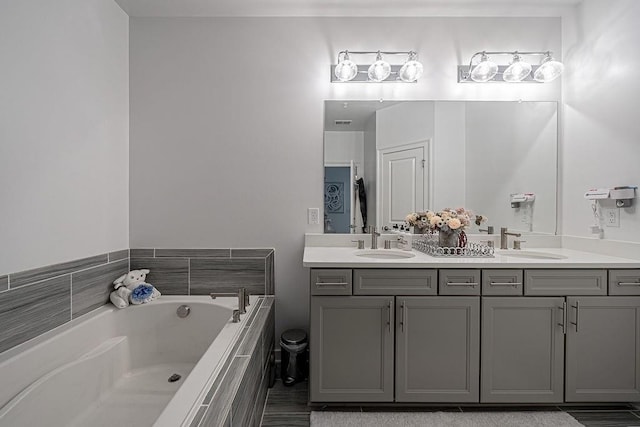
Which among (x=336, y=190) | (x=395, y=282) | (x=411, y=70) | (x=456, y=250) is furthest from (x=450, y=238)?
(x=411, y=70)

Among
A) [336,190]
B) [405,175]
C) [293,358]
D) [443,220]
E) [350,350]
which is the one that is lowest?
[293,358]

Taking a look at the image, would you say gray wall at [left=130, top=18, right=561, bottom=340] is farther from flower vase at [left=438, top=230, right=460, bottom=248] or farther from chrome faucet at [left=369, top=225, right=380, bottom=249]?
flower vase at [left=438, top=230, right=460, bottom=248]

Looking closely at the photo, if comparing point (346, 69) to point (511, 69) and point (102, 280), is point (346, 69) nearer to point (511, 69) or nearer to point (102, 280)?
point (511, 69)

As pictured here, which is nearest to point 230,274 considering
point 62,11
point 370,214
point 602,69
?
point 370,214

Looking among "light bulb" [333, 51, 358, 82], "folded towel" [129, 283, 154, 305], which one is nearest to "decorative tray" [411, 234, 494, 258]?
"light bulb" [333, 51, 358, 82]

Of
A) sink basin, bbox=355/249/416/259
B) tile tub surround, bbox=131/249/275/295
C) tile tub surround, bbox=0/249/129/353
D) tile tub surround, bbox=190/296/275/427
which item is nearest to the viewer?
tile tub surround, bbox=190/296/275/427

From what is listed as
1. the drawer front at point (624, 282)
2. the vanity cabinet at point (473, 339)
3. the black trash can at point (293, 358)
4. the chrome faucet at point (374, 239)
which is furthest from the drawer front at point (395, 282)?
the drawer front at point (624, 282)

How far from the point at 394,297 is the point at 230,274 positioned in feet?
3.87

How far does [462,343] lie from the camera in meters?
1.64

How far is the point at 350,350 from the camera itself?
1646mm

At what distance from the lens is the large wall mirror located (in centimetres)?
218

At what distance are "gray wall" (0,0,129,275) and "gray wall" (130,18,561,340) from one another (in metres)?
0.18

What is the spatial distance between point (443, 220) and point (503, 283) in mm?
490

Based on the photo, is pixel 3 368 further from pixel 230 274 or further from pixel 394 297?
pixel 394 297
